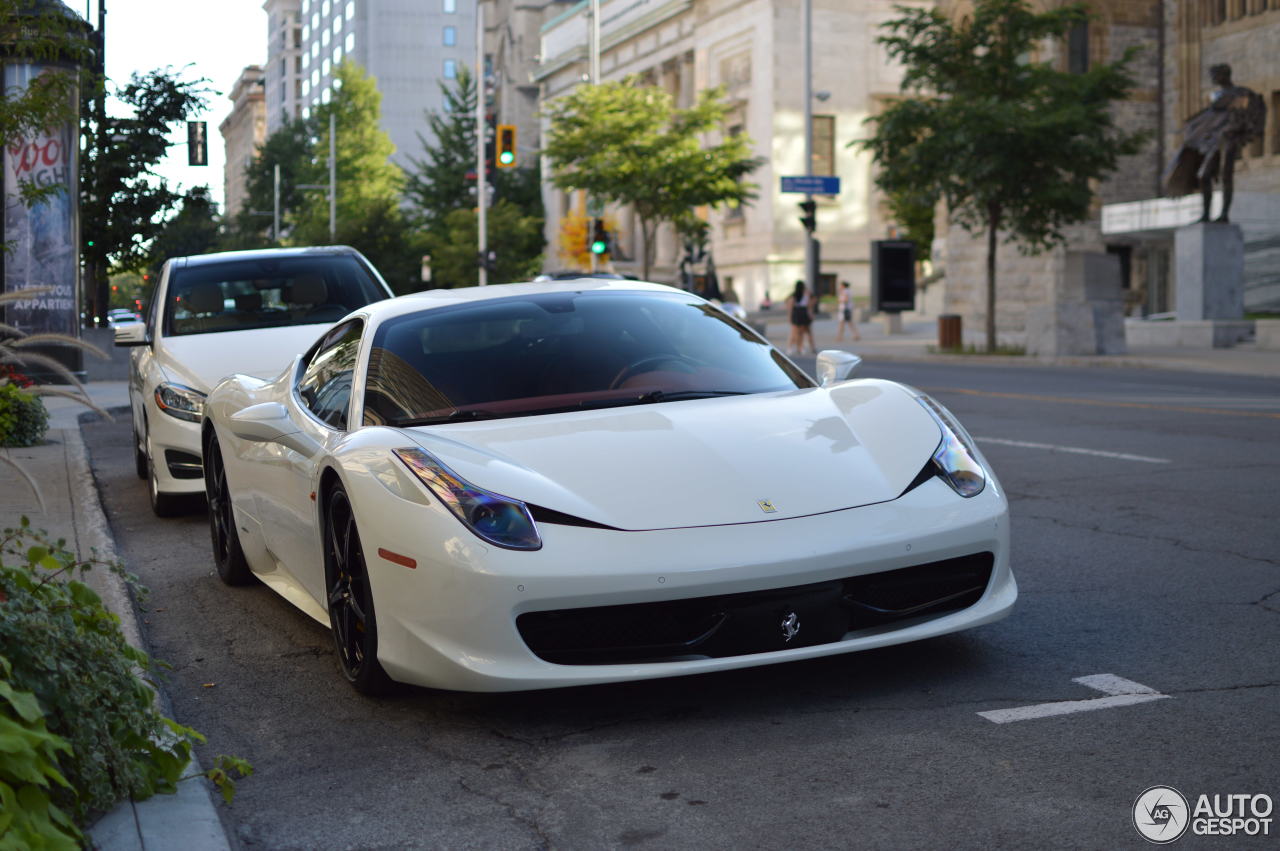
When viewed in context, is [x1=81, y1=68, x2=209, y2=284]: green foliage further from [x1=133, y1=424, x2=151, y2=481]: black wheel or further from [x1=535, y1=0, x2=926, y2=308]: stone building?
[x1=535, y1=0, x2=926, y2=308]: stone building

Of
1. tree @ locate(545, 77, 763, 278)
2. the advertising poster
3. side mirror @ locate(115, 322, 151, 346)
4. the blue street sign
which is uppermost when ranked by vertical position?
tree @ locate(545, 77, 763, 278)

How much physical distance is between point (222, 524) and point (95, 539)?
1.03m

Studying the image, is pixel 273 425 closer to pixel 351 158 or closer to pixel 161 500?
pixel 161 500

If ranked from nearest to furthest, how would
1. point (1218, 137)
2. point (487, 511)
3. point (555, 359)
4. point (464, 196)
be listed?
point (487, 511), point (555, 359), point (1218, 137), point (464, 196)

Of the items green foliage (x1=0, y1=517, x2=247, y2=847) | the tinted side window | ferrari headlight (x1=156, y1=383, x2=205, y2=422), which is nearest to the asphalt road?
green foliage (x1=0, y1=517, x2=247, y2=847)

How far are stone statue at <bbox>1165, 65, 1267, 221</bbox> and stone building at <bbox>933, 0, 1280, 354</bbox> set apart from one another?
7.17 metres

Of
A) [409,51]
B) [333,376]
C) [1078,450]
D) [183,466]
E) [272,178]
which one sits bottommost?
[1078,450]

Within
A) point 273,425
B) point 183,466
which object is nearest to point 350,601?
point 273,425

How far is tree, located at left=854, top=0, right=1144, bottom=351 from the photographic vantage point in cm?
3078

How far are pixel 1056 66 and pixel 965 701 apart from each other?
149 feet

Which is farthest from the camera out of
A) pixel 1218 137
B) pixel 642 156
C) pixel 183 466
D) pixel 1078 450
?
pixel 642 156

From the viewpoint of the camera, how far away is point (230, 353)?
1020cm

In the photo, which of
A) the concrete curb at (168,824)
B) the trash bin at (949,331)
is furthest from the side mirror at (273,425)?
the trash bin at (949,331)

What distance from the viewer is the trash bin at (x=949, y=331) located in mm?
35406
